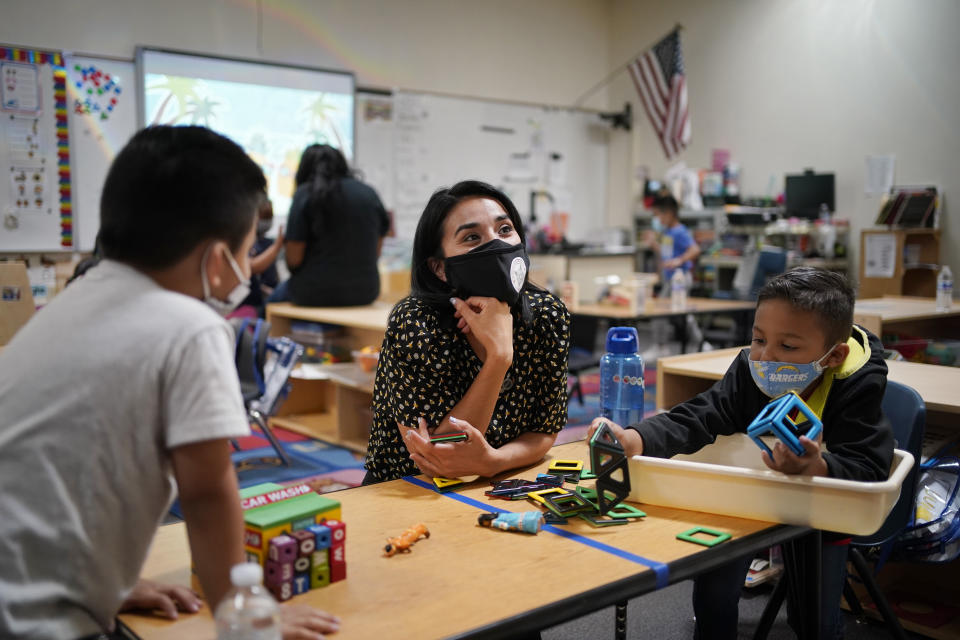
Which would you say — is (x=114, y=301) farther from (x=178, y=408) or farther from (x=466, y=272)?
(x=466, y=272)

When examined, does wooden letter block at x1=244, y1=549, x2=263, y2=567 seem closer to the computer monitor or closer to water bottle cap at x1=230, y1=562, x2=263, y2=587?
water bottle cap at x1=230, y1=562, x2=263, y2=587

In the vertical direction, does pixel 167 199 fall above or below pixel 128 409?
above

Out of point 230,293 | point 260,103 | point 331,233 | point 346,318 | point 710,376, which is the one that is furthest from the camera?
point 260,103

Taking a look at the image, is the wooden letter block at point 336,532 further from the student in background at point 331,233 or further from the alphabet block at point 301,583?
the student in background at point 331,233

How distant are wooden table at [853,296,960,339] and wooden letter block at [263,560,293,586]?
146 inches

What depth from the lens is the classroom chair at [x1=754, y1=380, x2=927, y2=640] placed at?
1.90 metres

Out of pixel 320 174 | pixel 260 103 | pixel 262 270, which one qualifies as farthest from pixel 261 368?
pixel 260 103

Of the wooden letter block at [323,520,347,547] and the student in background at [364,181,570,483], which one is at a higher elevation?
the student in background at [364,181,570,483]

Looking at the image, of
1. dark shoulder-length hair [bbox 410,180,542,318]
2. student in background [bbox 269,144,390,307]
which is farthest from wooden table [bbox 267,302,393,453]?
dark shoulder-length hair [bbox 410,180,542,318]

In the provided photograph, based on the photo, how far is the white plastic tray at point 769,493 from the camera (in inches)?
51.5

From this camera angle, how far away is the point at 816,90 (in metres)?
7.96

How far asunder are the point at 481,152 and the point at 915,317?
16.5 ft

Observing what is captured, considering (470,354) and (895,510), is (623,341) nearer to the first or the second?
(470,354)

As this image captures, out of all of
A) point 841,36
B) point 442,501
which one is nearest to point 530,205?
point 841,36
